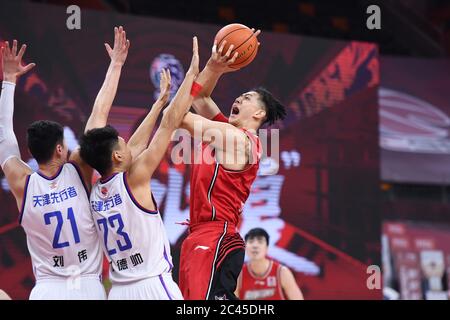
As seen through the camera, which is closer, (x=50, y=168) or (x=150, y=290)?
(x=150, y=290)

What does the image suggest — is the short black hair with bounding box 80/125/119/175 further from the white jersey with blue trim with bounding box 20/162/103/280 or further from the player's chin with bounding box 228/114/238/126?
the player's chin with bounding box 228/114/238/126

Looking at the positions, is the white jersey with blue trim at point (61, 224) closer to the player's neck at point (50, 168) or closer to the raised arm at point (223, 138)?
the player's neck at point (50, 168)

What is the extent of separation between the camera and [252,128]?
5621 mm

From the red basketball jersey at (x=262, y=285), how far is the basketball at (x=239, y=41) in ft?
16.1

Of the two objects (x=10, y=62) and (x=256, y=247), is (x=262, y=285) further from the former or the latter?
(x=10, y=62)

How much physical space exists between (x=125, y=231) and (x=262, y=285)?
18.1ft

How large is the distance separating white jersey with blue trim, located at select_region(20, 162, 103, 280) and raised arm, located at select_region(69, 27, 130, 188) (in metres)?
0.08

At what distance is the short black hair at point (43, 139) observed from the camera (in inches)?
190

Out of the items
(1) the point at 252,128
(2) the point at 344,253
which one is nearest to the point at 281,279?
(2) the point at 344,253

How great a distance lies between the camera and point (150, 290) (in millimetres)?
4695

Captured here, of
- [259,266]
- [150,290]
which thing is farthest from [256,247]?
[150,290]

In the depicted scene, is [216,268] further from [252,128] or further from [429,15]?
[429,15]

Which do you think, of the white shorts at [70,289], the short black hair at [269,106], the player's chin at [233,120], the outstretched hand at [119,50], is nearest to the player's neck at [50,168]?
the white shorts at [70,289]

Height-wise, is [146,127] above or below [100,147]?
above
